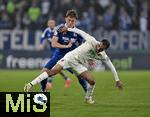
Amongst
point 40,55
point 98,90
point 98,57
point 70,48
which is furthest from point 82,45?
point 40,55

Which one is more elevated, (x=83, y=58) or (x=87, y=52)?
(x=87, y=52)

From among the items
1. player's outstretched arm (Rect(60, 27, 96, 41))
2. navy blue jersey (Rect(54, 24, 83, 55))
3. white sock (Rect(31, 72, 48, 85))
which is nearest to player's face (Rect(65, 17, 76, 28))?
player's outstretched arm (Rect(60, 27, 96, 41))

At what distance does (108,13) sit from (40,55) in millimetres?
4370

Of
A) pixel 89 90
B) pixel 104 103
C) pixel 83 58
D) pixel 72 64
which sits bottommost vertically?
pixel 104 103

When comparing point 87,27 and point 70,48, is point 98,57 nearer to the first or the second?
point 70,48

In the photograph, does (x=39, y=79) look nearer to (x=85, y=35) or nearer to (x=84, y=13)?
(x=85, y=35)

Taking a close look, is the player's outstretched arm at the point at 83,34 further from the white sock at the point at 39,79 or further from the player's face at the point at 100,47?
the white sock at the point at 39,79

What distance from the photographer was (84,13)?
3450 centimetres

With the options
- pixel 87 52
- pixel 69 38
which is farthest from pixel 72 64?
pixel 69 38

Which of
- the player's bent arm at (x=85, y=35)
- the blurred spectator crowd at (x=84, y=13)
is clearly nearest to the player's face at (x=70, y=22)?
the player's bent arm at (x=85, y=35)

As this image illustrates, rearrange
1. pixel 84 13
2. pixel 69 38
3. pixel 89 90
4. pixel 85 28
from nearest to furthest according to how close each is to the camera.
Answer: pixel 89 90
pixel 69 38
pixel 85 28
pixel 84 13

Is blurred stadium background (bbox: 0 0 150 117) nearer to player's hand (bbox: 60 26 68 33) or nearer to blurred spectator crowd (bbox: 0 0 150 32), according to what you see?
blurred spectator crowd (bbox: 0 0 150 32)

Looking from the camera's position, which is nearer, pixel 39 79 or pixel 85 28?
pixel 39 79

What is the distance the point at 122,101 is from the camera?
1594cm
